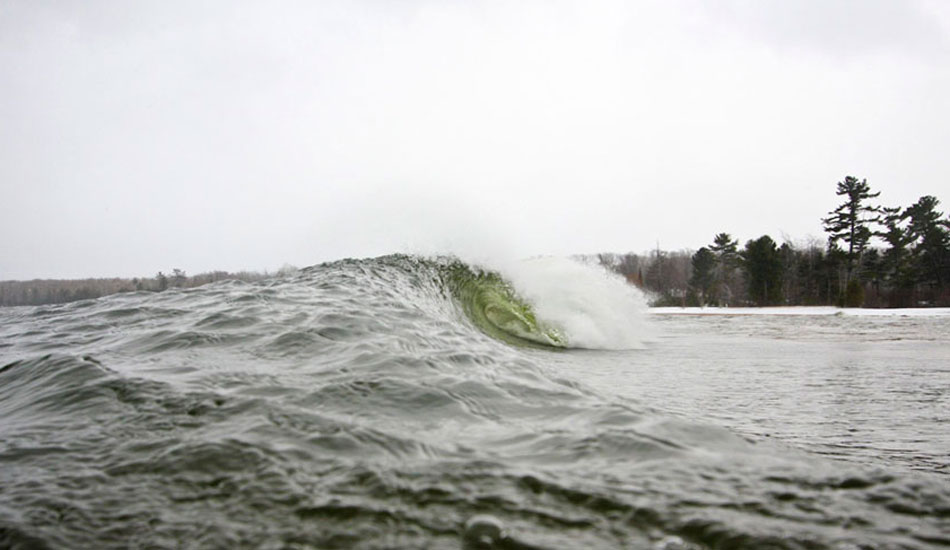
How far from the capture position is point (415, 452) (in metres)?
2.16

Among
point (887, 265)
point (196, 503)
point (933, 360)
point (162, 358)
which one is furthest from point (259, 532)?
point (887, 265)

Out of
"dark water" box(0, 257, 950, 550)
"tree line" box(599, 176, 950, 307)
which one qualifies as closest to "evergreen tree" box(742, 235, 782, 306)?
"tree line" box(599, 176, 950, 307)

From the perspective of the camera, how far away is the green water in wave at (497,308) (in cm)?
941

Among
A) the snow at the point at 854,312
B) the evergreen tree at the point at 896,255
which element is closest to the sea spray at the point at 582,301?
the snow at the point at 854,312

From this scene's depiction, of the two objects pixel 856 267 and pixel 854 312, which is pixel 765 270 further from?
pixel 854 312

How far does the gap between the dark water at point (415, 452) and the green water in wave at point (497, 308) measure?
4.45 m

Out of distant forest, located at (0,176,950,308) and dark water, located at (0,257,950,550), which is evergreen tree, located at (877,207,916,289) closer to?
distant forest, located at (0,176,950,308)

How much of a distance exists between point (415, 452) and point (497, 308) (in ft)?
25.8

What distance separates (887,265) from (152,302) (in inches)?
2176

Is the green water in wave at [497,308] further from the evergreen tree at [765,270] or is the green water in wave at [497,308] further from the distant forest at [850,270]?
the evergreen tree at [765,270]

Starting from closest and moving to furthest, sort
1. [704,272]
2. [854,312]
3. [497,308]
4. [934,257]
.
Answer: [497,308] < [854,312] < [934,257] < [704,272]

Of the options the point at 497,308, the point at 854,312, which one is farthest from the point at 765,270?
the point at 497,308

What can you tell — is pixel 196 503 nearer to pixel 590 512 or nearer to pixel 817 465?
pixel 590 512

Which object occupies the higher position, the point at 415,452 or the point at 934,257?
the point at 934,257
